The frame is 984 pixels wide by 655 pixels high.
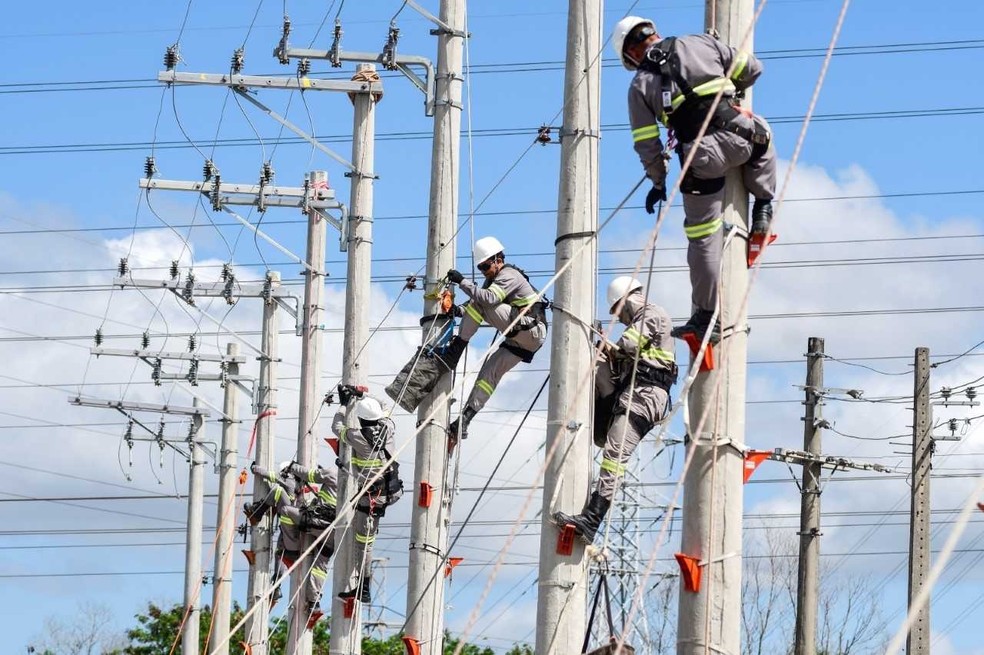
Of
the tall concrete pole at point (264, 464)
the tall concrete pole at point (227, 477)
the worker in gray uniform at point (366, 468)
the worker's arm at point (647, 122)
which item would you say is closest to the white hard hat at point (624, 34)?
the worker's arm at point (647, 122)

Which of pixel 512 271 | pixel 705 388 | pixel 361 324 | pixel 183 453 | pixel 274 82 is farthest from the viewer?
pixel 183 453

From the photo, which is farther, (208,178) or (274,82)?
(208,178)

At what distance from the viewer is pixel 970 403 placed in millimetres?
25328

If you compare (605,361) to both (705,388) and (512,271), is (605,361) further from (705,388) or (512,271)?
(705,388)

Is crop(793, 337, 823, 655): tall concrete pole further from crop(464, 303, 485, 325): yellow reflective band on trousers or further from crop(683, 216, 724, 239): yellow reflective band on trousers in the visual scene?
crop(683, 216, 724, 239): yellow reflective band on trousers

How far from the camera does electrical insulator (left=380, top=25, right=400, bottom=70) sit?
18.4 metres

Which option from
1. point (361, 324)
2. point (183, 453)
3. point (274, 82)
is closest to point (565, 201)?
point (361, 324)

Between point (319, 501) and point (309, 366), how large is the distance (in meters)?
1.92

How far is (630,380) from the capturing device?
12195 mm

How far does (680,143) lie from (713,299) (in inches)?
31.5

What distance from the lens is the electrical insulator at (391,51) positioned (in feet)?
60.4

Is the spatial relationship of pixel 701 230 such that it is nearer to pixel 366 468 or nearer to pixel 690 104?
pixel 690 104

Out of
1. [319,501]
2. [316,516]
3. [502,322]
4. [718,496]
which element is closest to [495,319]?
[502,322]

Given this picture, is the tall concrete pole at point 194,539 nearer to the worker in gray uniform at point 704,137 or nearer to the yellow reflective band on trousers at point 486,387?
the yellow reflective band on trousers at point 486,387
